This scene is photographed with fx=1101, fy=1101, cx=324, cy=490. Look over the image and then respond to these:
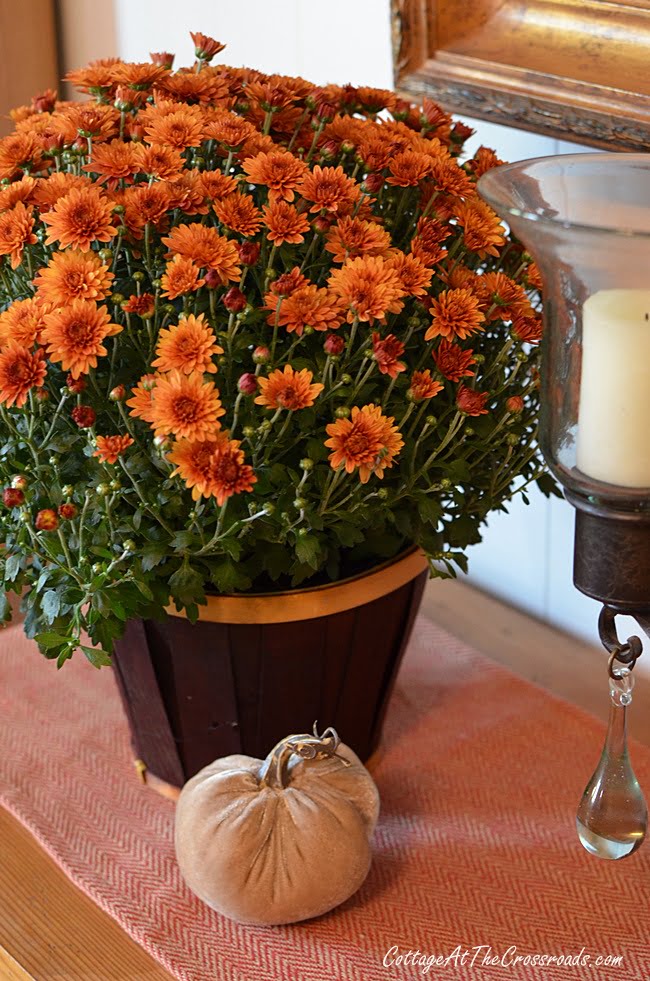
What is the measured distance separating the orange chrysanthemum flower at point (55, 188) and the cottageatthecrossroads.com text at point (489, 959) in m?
0.45

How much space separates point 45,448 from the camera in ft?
1.94

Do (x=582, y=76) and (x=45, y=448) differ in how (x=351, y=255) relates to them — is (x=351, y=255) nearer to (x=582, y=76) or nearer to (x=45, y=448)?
(x=45, y=448)

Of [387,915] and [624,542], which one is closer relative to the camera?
[624,542]

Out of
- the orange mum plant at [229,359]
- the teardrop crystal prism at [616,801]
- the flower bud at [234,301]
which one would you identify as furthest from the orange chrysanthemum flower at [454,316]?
the teardrop crystal prism at [616,801]

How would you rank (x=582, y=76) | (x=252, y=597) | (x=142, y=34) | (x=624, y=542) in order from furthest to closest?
(x=142, y=34)
(x=582, y=76)
(x=252, y=597)
(x=624, y=542)

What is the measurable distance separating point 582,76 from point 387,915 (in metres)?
0.57

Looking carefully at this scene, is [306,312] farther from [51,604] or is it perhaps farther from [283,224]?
[51,604]

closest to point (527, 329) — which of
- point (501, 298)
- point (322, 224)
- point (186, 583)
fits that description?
point (501, 298)

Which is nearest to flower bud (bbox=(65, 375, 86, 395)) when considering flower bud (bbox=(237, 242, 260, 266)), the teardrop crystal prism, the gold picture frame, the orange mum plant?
the orange mum plant

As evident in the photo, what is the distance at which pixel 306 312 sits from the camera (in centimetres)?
56

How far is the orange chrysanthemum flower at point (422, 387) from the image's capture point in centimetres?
58

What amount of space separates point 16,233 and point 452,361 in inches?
9.5

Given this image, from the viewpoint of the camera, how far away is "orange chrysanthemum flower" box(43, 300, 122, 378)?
0.53 meters

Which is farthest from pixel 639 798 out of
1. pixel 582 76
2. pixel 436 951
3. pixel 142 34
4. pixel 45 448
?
pixel 142 34
